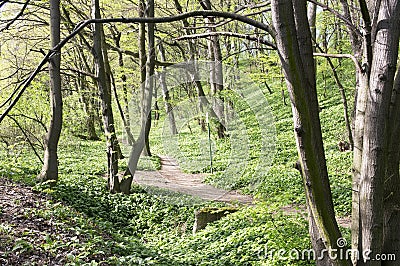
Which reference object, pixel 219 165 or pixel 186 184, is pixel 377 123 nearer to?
pixel 186 184

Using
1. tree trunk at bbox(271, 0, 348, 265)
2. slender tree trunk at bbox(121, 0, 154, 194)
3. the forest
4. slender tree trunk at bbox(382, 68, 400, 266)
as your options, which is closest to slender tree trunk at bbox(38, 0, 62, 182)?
the forest

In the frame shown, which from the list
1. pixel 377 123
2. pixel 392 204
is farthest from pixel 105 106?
pixel 377 123

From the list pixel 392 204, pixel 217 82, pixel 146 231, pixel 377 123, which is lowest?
pixel 146 231

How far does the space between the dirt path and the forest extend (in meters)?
0.07

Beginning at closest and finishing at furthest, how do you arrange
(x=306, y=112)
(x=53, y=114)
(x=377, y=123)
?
(x=306, y=112) → (x=377, y=123) → (x=53, y=114)

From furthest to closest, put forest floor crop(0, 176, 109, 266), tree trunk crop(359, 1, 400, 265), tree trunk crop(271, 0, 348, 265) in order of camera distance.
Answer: forest floor crop(0, 176, 109, 266) → tree trunk crop(359, 1, 400, 265) → tree trunk crop(271, 0, 348, 265)

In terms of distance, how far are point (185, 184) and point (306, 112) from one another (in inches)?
382

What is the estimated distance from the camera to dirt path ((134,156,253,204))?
989cm

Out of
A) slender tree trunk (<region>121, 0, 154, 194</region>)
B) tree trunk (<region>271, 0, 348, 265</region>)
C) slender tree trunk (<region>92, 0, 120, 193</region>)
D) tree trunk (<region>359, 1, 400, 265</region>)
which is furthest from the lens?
slender tree trunk (<region>121, 0, 154, 194</region>)

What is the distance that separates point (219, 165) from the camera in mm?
13414

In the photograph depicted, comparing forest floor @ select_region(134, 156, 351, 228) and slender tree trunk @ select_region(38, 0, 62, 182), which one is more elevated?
slender tree trunk @ select_region(38, 0, 62, 182)

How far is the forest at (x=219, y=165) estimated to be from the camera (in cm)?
223

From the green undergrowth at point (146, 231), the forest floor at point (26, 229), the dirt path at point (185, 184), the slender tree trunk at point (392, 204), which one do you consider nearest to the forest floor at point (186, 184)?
the dirt path at point (185, 184)

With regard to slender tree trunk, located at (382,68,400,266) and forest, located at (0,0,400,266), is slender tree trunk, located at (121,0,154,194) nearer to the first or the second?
forest, located at (0,0,400,266)
